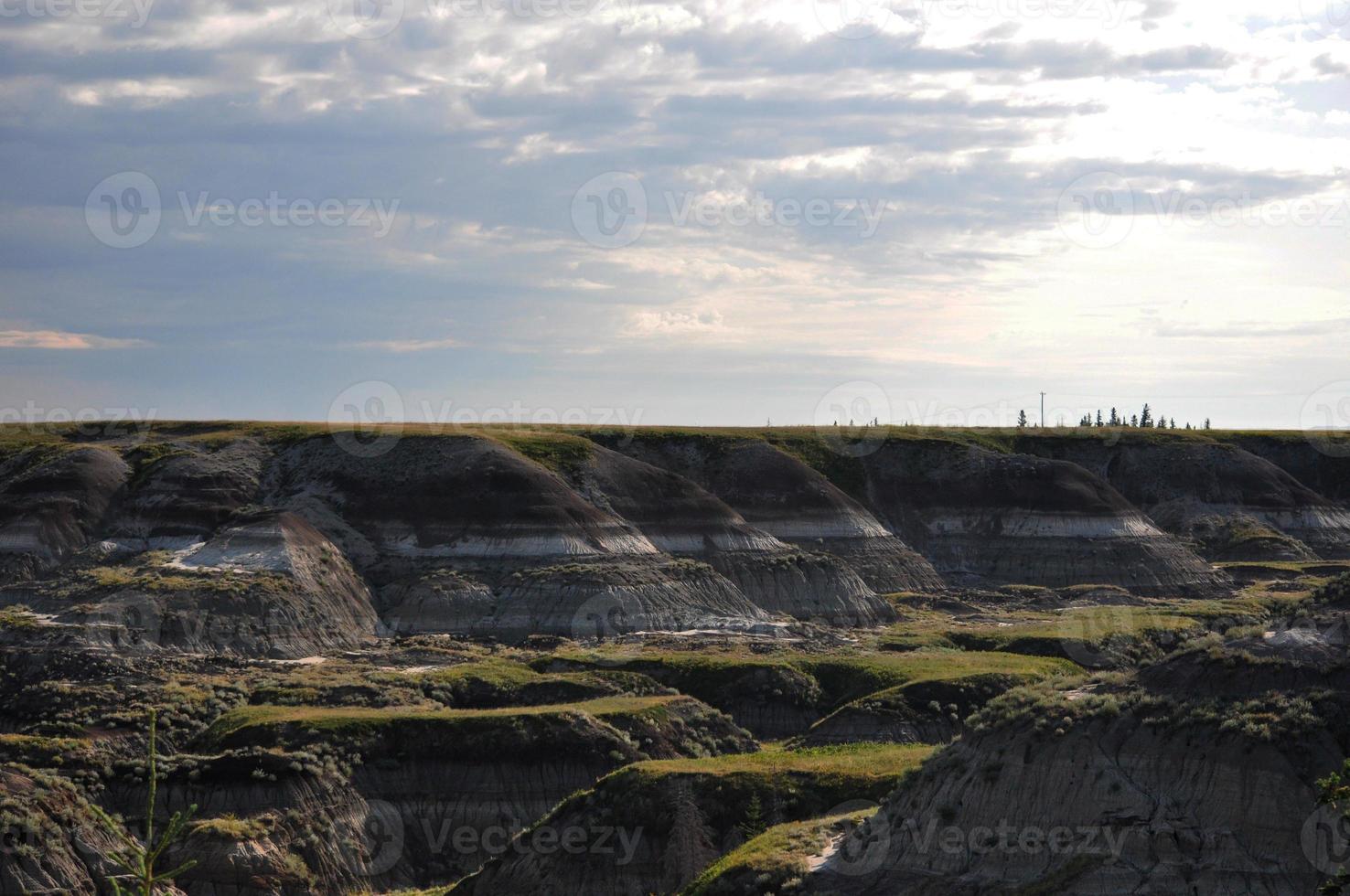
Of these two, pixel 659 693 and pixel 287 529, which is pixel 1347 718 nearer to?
pixel 659 693

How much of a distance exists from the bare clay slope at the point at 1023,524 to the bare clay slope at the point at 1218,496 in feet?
45.9

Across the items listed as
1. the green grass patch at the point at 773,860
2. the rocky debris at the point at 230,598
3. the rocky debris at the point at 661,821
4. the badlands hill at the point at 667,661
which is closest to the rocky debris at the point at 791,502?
the badlands hill at the point at 667,661

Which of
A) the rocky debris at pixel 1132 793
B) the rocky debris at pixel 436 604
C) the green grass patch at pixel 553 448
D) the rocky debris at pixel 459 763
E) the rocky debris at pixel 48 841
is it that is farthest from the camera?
the green grass patch at pixel 553 448

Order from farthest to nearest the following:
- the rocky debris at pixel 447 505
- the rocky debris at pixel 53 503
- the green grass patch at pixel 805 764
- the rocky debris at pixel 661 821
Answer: the rocky debris at pixel 447 505
the rocky debris at pixel 53 503
the green grass patch at pixel 805 764
the rocky debris at pixel 661 821

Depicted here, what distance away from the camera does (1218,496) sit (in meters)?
142

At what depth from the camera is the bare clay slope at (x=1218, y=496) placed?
439ft

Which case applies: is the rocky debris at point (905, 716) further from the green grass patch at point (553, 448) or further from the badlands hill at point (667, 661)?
the green grass patch at point (553, 448)

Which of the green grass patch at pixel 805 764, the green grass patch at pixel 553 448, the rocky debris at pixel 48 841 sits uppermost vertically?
the green grass patch at pixel 553 448

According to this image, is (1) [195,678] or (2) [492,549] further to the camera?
(2) [492,549]

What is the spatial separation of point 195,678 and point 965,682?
34.3 metres

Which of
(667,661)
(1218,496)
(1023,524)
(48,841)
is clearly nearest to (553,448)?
(667,661)

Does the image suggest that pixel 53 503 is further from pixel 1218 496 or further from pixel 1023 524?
pixel 1218 496

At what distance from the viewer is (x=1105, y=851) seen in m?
33.1

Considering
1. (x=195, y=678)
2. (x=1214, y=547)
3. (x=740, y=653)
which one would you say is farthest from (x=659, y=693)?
(x=1214, y=547)
